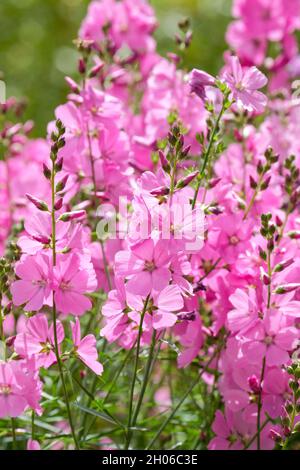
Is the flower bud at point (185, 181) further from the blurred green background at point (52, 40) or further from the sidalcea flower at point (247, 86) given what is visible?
the blurred green background at point (52, 40)

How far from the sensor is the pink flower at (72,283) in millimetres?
1401

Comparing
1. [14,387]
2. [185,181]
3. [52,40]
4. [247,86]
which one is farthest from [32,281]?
[52,40]

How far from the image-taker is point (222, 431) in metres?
1.66

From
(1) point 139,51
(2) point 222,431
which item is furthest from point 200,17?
(2) point 222,431

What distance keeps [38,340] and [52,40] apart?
3912mm

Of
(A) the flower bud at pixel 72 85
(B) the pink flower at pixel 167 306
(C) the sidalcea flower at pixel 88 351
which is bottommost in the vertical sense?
(C) the sidalcea flower at pixel 88 351

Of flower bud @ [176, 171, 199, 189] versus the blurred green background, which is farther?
the blurred green background

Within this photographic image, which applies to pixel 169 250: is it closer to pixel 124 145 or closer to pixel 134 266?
pixel 134 266

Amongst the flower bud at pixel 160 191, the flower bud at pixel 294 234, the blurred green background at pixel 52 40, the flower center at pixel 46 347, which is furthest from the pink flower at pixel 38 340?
the blurred green background at pixel 52 40

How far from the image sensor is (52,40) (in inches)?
200

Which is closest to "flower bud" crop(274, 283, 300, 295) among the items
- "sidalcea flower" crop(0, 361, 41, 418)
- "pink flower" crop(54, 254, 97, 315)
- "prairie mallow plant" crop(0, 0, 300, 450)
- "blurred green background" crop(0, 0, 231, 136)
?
"prairie mallow plant" crop(0, 0, 300, 450)

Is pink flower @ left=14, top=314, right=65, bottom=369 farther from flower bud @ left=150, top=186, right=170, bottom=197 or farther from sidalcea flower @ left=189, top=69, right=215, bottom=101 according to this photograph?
sidalcea flower @ left=189, top=69, right=215, bottom=101

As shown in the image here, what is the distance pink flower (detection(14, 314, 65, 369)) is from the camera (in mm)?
1424
